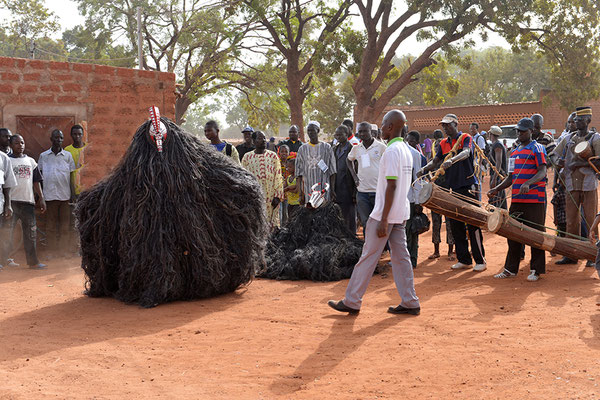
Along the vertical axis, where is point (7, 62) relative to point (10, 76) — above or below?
above

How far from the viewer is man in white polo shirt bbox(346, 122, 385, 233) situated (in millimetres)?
8602

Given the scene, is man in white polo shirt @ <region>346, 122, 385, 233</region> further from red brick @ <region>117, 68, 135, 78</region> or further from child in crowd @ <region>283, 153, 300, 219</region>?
red brick @ <region>117, 68, 135, 78</region>

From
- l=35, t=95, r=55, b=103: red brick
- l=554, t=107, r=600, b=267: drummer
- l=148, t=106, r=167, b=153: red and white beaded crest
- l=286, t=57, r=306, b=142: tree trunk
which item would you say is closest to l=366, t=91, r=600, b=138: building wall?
l=286, t=57, r=306, b=142: tree trunk

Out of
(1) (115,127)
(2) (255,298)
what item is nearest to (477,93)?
(1) (115,127)

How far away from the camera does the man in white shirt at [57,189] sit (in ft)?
33.6

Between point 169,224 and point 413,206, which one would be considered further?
point 413,206

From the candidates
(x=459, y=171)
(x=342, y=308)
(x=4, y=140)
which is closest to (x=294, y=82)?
(x=4, y=140)

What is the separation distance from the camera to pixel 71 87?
1105cm

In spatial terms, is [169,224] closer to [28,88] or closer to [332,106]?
[28,88]

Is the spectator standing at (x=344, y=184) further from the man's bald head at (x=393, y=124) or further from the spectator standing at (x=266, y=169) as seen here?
the man's bald head at (x=393, y=124)

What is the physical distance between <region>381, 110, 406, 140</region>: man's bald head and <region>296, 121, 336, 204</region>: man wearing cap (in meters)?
3.32

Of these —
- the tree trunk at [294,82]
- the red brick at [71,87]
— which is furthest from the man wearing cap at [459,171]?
the tree trunk at [294,82]

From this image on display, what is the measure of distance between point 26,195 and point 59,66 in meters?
2.69

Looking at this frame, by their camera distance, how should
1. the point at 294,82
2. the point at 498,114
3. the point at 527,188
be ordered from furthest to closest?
the point at 498,114, the point at 294,82, the point at 527,188
